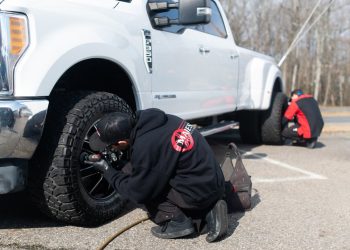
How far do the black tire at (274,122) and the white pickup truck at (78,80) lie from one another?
10.2 ft

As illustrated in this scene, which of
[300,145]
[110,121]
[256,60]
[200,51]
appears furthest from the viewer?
[300,145]

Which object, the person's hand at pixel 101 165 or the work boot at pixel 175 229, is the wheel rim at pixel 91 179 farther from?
the work boot at pixel 175 229

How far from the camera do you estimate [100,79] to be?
3.70 metres

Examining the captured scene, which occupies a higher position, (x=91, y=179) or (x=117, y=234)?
(x=91, y=179)

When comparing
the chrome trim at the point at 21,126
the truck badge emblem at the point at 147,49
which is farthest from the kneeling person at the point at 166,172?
the truck badge emblem at the point at 147,49

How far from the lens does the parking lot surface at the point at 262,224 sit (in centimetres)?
306

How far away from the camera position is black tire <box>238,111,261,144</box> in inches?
300

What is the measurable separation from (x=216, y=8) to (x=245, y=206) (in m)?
3.21

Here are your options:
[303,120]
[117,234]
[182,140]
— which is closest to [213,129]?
[182,140]

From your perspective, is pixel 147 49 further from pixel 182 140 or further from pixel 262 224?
pixel 262 224

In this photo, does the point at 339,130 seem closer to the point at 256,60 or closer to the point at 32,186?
the point at 256,60

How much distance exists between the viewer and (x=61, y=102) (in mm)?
3115

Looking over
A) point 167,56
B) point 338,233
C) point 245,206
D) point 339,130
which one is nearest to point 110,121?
point 167,56

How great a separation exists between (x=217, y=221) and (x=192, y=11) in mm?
1625
